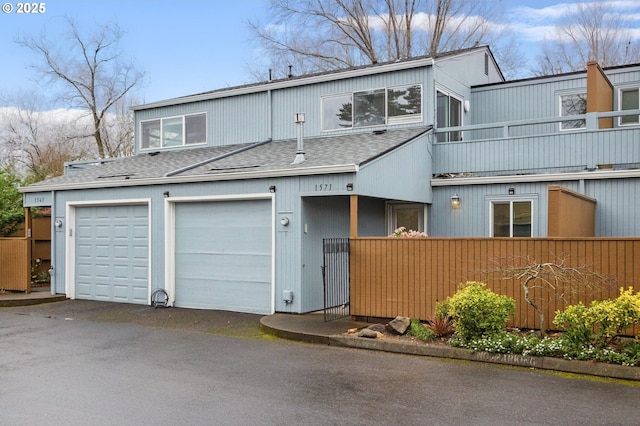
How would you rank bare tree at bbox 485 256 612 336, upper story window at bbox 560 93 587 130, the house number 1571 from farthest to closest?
1. upper story window at bbox 560 93 587 130
2. the house number 1571
3. bare tree at bbox 485 256 612 336

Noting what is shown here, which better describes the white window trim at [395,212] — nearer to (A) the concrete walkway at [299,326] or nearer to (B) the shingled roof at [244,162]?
(B) the shingled roof at [244,162]

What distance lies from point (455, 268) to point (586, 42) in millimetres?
24834

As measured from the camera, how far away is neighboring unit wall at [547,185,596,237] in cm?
948

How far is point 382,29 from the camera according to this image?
30.3m

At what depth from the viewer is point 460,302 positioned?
8.52 meters

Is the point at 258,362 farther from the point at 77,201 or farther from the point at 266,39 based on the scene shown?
the point at 266,39

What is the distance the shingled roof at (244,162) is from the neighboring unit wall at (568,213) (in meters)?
3.41

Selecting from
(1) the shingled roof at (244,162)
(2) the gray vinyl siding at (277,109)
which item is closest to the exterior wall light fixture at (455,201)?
(1) the shingled roof at (244,162)

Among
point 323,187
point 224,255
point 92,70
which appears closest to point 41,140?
point 92,70

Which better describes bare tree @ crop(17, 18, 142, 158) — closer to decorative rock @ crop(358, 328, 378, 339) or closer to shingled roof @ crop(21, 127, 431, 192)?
shingled roof @ crop(21, 127, 431, 192)

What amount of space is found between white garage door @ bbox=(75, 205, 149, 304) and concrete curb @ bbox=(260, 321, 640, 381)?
534 cm

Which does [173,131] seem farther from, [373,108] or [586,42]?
[586,42]

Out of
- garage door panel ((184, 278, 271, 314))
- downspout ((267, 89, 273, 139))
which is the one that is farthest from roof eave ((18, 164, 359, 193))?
downspout ((267, 89, 273, 139))

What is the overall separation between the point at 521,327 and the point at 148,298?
8499mm
